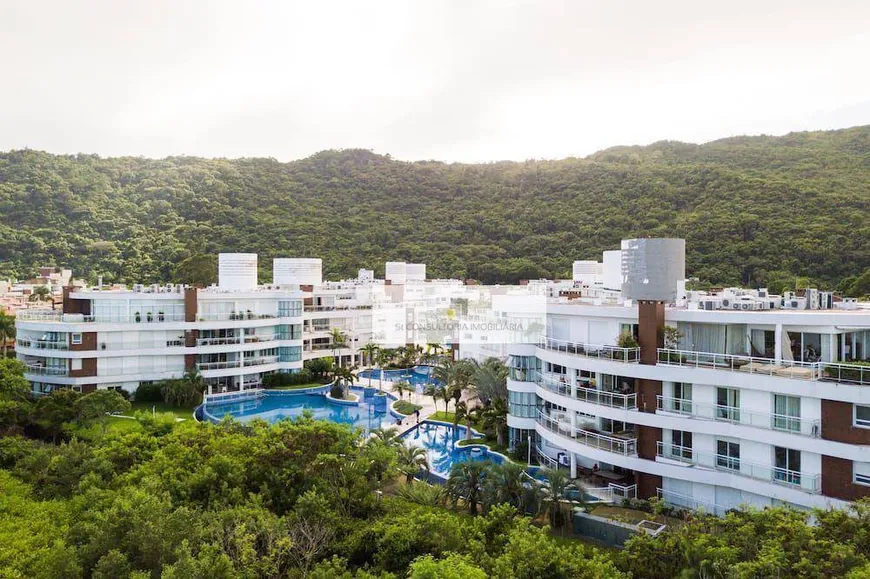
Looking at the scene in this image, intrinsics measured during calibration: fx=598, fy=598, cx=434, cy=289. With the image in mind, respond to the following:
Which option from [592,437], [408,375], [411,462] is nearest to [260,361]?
[408,375]

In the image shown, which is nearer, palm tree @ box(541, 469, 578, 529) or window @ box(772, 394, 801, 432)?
window @ box(772, 394, 801, 432)

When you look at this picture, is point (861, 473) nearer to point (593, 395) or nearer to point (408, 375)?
point (593, 395)

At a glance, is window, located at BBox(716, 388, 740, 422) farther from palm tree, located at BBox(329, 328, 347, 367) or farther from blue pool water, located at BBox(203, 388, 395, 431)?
palm tree, located at BBox(329, 328, 347, 367)

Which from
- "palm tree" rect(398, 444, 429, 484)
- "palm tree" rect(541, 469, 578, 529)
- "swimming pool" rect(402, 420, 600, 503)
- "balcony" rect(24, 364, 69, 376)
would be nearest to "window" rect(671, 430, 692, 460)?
"palm tree" rect(541, 469, 578, 529)

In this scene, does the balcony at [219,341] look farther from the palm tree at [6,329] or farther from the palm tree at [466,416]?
the palm tree at [466,416]

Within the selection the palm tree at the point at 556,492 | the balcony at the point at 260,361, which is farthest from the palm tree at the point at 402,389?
the palm tree at the point at 556,492

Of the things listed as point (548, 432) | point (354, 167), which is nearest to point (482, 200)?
point (354, 167)
